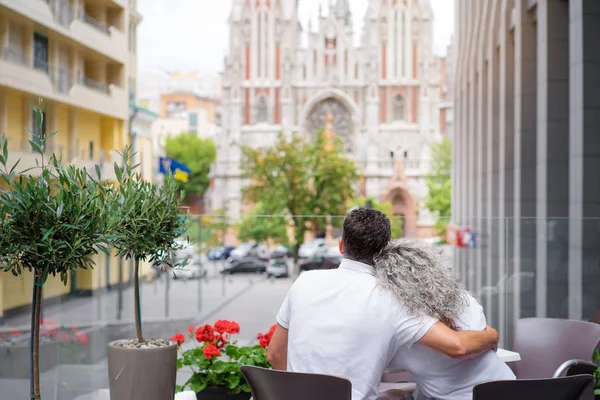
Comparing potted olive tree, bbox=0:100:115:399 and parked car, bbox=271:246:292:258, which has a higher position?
potted olive tree, bbox=0:100:115:399

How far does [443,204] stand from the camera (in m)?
53.3

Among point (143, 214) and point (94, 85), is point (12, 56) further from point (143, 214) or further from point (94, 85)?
point (143, 214)

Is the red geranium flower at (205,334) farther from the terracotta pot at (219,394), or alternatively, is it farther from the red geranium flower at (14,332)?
the red geranium flower at (14,332)

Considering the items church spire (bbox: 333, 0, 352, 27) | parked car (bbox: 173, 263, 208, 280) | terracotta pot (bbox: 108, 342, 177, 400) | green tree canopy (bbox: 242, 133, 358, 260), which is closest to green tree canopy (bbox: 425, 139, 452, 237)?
green tree canopy (bbox: 242, 133, 358, 260)

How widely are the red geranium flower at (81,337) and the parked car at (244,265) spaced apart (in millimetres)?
2444

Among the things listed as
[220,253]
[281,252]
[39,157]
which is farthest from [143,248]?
[39,157]

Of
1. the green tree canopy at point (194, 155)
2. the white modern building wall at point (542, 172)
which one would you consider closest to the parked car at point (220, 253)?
the white modern building wall at point (542, 172)

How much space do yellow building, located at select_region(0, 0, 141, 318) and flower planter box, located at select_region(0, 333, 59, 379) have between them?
95 cm

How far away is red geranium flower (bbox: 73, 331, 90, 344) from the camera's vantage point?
5.85m

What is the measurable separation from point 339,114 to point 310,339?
62.5 metres

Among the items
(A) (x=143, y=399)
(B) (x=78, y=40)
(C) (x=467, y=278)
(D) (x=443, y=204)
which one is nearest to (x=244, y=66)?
(D) (x=443, y=204)

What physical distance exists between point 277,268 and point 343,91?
187 feet

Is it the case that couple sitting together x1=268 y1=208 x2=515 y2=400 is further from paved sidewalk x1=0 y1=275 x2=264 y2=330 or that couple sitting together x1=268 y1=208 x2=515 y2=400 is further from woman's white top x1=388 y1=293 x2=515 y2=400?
paved sidewalk x1=0 y1=275 x2=264 y2=330

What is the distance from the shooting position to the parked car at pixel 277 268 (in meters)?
8.51
